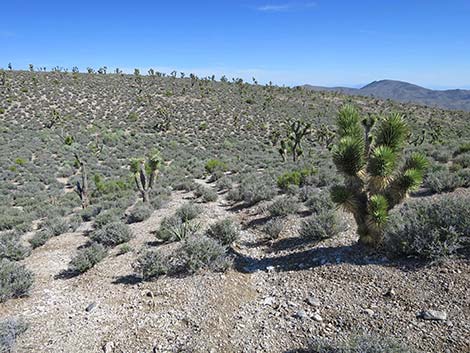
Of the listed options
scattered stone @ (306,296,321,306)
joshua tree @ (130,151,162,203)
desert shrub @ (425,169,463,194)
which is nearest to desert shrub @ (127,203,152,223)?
joshua tree @ (130,151,162,203)

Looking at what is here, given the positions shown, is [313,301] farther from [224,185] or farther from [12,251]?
[224,185]

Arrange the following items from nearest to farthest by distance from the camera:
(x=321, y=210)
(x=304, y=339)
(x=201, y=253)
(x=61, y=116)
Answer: (x=304, y=339), (x=201, y=253), (x=321, y=210), (x=61, y=116)

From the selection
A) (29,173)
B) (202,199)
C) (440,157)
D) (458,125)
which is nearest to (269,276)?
(202,199)

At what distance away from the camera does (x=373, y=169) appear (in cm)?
717

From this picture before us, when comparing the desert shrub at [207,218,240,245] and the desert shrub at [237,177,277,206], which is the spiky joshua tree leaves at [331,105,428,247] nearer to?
the desert shrub at [207,218,240,245]

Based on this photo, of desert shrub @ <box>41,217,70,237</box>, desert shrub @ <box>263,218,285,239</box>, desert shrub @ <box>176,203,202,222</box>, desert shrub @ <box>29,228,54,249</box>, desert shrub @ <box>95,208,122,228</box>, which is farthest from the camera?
desert shrub @ <box>95,208,122,228</box>

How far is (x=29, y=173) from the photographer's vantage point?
25.1 m

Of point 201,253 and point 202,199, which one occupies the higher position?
point 201,253

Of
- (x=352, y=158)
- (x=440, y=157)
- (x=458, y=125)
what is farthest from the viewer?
(x=458, y=125)

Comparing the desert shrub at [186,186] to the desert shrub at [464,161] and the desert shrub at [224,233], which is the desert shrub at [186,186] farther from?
the desert shrub at [464,161]

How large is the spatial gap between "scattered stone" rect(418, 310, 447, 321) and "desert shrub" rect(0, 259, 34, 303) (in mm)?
7630

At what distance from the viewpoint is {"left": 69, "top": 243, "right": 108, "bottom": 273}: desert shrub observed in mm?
8508

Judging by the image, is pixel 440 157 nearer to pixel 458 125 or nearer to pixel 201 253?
pixel 201 253

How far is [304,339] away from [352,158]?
3.79 meters
